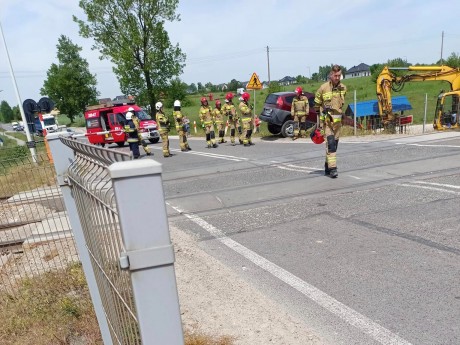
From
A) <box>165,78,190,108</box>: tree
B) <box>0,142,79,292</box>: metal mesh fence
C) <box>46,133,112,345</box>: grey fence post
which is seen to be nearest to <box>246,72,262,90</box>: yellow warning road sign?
<box>0,142,79,292</box>: metal mesh fence

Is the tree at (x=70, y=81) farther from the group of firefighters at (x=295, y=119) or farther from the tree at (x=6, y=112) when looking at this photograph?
the tree at (x=6, y=112)

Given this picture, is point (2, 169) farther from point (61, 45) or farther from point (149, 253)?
point (61, 45)

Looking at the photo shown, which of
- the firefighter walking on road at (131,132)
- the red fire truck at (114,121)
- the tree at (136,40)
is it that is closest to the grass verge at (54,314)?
the firefighter walking on road at (131,132)

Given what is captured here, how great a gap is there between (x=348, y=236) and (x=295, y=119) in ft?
35.8

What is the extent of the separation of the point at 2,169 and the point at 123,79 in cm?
3264

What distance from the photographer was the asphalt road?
9.80 ft

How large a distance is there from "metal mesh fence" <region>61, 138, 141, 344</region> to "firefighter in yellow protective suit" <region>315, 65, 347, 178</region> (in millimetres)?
6183

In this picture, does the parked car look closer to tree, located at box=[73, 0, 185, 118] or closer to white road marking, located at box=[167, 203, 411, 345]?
white road marking, located at box=[167, 203, 411, 345]

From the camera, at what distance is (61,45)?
5816 cm

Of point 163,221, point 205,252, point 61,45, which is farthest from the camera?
point 61,45

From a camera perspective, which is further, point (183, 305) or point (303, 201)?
point (303, 201)

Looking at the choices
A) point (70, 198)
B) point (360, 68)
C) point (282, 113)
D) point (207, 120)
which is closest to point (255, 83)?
point (282, 113)

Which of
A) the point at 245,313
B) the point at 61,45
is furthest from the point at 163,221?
the point at 61,45

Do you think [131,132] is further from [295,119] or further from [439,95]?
[439,95]
